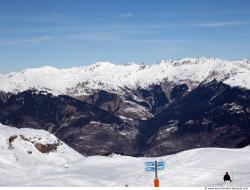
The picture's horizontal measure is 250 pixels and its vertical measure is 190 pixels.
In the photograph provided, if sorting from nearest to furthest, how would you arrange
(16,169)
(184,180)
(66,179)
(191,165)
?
(184,180), (66,179), (191,165), (16,169)

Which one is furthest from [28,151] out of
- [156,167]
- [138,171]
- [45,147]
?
[156,167]

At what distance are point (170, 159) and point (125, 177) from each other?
1646 centimetres

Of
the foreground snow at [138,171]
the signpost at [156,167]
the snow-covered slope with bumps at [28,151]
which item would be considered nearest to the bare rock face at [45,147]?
the snow-covered slope with bumps at [28,151]

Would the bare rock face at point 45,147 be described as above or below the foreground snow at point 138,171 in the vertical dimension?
above

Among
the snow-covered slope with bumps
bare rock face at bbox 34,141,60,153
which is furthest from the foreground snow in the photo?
bare rock face at bbox 34,141,60,153

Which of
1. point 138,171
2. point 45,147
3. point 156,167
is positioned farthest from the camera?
point 45,147

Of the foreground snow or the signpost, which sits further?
the foreground snow

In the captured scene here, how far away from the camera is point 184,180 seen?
72.2m

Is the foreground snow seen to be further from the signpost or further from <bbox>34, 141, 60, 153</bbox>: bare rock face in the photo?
<bbox>34, 141, 60, 153</bbox>: bare rock face

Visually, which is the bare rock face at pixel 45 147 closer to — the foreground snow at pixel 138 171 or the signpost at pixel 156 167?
the foreground snow at pixel 138 171

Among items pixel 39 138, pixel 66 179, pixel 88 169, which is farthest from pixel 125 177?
pixel 39 138

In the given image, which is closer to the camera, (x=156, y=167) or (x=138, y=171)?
(x=156, y=167)

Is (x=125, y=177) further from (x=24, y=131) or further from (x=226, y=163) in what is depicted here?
(x=24, y=131)

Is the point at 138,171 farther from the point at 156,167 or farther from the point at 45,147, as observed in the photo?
the point at 45,147
